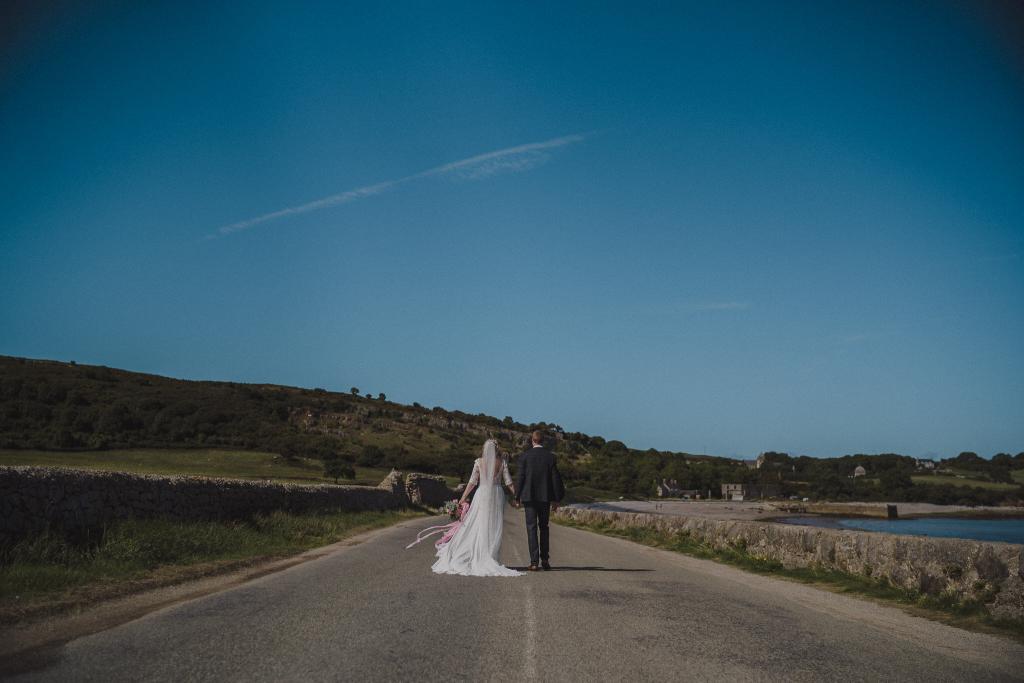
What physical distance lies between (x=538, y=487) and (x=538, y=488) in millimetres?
19

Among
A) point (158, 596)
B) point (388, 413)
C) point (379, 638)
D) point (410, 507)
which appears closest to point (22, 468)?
point (158, 596)

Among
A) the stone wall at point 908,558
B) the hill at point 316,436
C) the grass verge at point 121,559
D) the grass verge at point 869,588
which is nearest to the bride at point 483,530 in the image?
the grass verge at point 121,559

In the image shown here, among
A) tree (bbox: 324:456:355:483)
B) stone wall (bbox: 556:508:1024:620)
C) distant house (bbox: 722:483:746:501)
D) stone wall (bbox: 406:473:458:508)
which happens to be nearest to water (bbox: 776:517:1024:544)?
stone wall (bbox: 406:473:458:508)

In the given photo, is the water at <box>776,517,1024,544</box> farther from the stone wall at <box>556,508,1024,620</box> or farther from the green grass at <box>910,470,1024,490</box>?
the green grass at <box>910,470,1024,490</box>

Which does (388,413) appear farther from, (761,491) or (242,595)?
(242,595)

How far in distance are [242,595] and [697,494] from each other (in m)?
154

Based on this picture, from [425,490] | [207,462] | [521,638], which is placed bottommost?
[425,490]

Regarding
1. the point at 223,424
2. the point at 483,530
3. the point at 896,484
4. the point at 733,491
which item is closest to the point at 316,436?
the point at 223,424

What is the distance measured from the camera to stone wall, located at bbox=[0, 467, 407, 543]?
9680 mm

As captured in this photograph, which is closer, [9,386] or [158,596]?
[158,596]

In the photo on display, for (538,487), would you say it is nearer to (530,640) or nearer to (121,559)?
(530,640)

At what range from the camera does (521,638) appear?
639 centimetres

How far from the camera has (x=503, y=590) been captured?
9.62 meters

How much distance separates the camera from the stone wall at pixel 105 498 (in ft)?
31.8
